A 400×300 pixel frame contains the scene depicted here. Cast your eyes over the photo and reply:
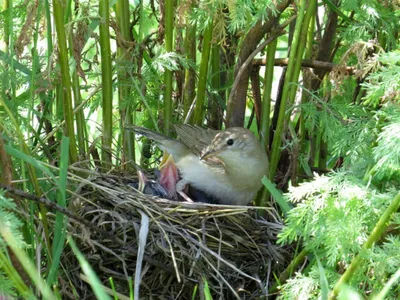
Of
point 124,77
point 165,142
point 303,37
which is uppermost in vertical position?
point 303,37

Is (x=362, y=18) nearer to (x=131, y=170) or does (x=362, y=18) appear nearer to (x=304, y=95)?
(x=304, y=95)

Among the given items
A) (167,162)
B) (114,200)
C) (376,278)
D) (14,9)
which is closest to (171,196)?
(167,162)

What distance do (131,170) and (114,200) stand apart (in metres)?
0.56

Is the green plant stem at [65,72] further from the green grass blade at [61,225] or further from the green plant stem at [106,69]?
the green grass blade at [61,225]

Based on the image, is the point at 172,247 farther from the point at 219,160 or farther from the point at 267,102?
the point at 219,160

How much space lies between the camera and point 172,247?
10.9ft

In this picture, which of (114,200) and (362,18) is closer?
(362,18)

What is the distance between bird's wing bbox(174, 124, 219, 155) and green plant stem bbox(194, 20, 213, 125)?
52mm

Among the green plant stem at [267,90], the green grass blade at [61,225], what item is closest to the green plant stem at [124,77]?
the green plant stem at [267,90]

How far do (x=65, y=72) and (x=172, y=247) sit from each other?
0.85 metres

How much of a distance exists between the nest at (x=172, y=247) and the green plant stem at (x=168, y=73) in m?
0.46

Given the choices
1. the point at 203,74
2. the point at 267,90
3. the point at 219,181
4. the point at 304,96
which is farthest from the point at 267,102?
the point at 219,181

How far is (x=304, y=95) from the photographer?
3758mm

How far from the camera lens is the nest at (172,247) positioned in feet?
10.8
